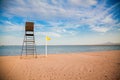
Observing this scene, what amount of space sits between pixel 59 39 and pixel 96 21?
2.67 meters

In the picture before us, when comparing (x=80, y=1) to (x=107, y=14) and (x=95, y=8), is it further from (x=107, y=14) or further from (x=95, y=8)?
(x=107, y=14)

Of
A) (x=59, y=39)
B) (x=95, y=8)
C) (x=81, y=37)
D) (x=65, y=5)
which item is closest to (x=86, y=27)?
(x=81, y=37)

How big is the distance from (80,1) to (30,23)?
7.51ft

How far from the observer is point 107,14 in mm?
5223

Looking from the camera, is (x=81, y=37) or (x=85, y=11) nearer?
(x=85, y=11)

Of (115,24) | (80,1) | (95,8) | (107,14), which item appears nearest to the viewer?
(80,1)

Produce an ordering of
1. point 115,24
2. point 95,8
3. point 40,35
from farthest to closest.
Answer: point 40,35 < point 115,24 < point 95,8

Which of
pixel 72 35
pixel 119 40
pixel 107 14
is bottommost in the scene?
pixel 119 40

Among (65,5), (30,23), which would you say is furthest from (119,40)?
(30,23)

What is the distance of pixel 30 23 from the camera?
17.5 feet

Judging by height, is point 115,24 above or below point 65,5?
below

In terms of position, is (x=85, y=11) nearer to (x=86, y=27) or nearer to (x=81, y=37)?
(x=86, y=27)

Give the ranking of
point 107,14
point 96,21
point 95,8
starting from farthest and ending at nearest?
point 96,21
point 107,14
point 95,8

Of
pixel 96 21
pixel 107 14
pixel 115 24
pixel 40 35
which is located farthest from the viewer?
pixel 40 35
